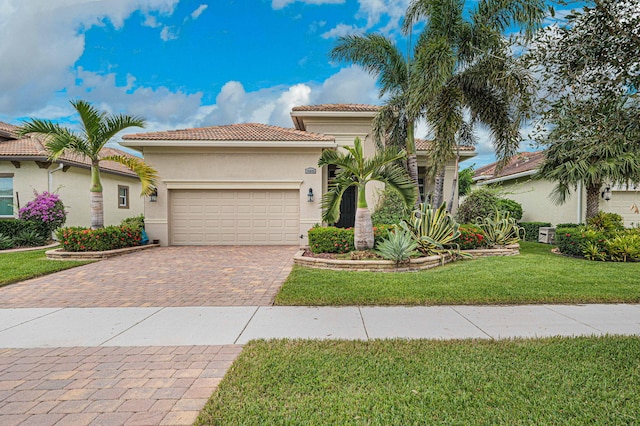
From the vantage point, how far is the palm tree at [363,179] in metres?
8.68

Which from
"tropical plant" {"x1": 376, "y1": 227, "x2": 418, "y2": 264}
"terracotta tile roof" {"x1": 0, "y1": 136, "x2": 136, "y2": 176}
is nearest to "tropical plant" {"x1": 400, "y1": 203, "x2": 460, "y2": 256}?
"tropical plant" {"x1": 376, "y1": 227, "x2": 418, "y2": 264}

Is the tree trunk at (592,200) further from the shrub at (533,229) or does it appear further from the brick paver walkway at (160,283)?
the brick paver walkway at (160,283)

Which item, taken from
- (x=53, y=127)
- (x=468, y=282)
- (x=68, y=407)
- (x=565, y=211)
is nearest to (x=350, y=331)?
(x=68, y=407)

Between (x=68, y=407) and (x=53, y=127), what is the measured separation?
10.8 metres

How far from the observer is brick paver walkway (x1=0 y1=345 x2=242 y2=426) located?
8.34 feet

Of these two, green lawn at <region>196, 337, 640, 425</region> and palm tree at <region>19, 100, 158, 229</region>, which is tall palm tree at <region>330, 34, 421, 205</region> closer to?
palm tree at <region>19, 100, 158, 229</region>

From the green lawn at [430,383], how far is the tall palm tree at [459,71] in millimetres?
8535

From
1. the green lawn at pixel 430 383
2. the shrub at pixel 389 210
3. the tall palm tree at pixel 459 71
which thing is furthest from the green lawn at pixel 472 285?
the tall palm tree at pixel 459 71

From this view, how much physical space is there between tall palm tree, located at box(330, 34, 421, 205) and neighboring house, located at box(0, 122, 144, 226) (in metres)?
12.9

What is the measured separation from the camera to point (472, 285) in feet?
20.9

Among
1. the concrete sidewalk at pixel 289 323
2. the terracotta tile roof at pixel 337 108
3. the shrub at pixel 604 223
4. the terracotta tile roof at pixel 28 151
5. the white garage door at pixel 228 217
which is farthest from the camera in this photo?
the terracotta tile roof at pixel 337 108

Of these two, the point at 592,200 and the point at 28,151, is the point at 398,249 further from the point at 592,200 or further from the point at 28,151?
the point at 28,151

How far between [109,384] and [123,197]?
739 inches

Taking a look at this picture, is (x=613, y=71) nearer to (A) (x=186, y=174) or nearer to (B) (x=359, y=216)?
(B) (x=359, y=216)
